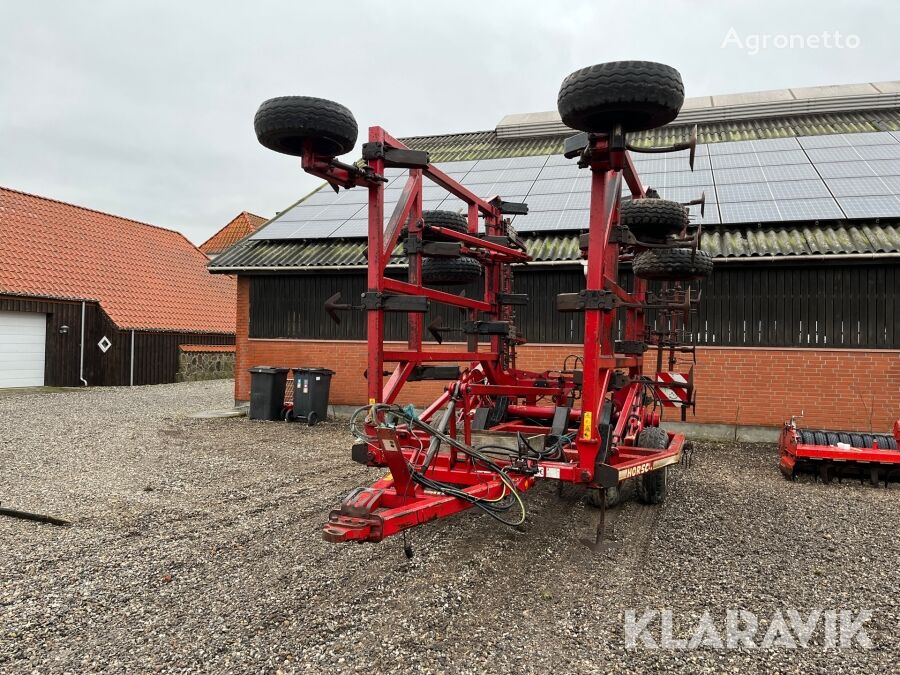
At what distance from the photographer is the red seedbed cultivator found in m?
6.73

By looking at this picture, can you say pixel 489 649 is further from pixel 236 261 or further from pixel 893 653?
pixel 236 261

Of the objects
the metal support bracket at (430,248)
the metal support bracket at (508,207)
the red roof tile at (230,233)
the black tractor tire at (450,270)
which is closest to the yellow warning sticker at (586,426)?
the metal support bracket at (430,248)

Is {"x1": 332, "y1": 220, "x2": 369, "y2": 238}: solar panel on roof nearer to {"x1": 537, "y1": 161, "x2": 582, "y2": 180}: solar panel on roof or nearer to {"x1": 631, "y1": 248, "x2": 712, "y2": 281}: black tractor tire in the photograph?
{"x1": 537, "y1": 161, "x2": 582, "y2": 180}: solar panel on roof

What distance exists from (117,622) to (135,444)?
6.25 meters

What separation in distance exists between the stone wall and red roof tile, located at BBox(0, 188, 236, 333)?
734 millimetres

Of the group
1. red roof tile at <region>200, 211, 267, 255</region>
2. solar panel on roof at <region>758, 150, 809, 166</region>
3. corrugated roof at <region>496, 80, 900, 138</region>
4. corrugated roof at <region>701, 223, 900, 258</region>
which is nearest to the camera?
corrugated roof at <region>701, 223, 900, 258</region>

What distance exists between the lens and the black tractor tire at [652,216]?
542 cm

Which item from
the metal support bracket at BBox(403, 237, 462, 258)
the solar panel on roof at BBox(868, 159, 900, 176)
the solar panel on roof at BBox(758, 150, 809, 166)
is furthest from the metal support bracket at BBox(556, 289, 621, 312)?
the solar panel on roof at BBox(758, 150, 809, 166)

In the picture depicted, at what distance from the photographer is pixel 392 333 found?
12.0 m

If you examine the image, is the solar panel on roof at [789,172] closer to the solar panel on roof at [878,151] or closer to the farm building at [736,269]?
the farm building at [736,269]

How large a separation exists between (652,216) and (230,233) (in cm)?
3121

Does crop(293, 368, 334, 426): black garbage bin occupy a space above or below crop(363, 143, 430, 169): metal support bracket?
below

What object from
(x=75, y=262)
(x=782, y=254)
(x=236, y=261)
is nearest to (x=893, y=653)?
(x=782, y=254)

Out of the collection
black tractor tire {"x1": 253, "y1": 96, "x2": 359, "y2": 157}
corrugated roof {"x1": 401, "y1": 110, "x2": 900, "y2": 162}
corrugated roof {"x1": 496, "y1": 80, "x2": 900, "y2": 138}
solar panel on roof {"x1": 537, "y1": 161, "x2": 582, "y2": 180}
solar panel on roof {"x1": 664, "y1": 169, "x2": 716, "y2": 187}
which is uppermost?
corrugated roof {"x1": 496, "y1": 80, "x2": 900, "y2": 138}
